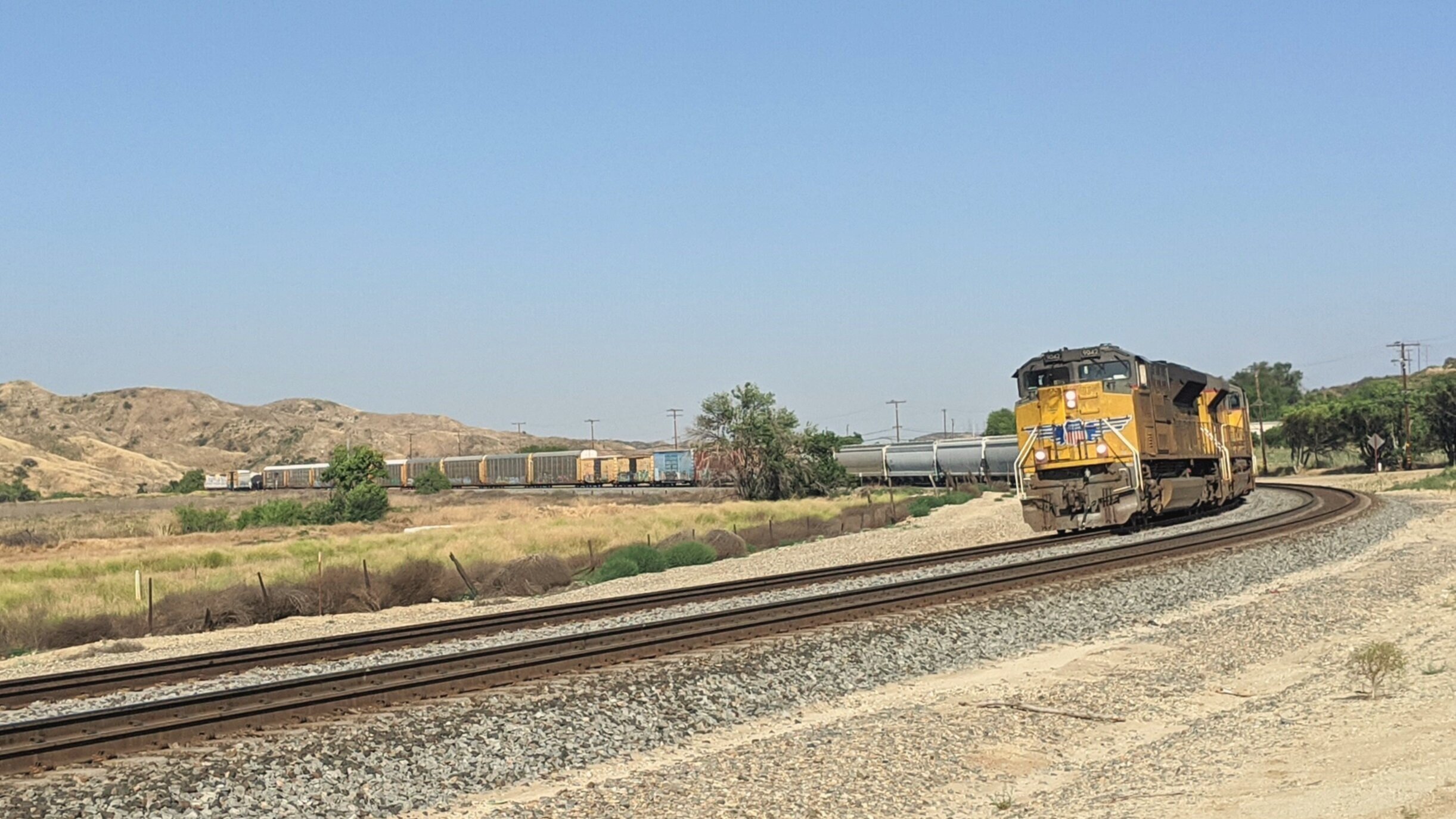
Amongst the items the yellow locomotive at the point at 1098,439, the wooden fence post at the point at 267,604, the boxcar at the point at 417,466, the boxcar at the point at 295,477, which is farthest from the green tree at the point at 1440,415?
the boxcar at the point at 295,477

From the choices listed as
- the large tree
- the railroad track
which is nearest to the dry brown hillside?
the large tree

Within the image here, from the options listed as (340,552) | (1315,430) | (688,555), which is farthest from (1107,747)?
(1315,430)

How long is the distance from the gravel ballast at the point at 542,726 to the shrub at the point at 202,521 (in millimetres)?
57638

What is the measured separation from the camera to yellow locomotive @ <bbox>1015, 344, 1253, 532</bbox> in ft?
77.3

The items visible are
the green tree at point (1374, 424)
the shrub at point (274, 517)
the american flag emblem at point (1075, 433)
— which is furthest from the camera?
the green tree at point (1374, 424)

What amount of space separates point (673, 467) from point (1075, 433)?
187 ft

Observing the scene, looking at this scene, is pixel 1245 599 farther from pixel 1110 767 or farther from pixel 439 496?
pixel 439 496

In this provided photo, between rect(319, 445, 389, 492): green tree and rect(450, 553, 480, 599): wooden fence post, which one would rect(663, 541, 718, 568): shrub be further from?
rect(319, 445, 389, 492): green tree

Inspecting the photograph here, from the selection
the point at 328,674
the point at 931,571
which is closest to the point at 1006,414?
the point at 931,571

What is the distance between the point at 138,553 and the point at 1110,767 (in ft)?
143

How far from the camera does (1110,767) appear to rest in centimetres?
888

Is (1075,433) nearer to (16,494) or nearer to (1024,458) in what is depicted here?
(1024,458)

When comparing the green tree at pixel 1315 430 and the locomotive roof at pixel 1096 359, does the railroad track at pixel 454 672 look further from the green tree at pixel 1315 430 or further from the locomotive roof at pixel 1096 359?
the green tree at pixel 1315 430

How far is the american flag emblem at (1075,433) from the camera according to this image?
78.5 feet
